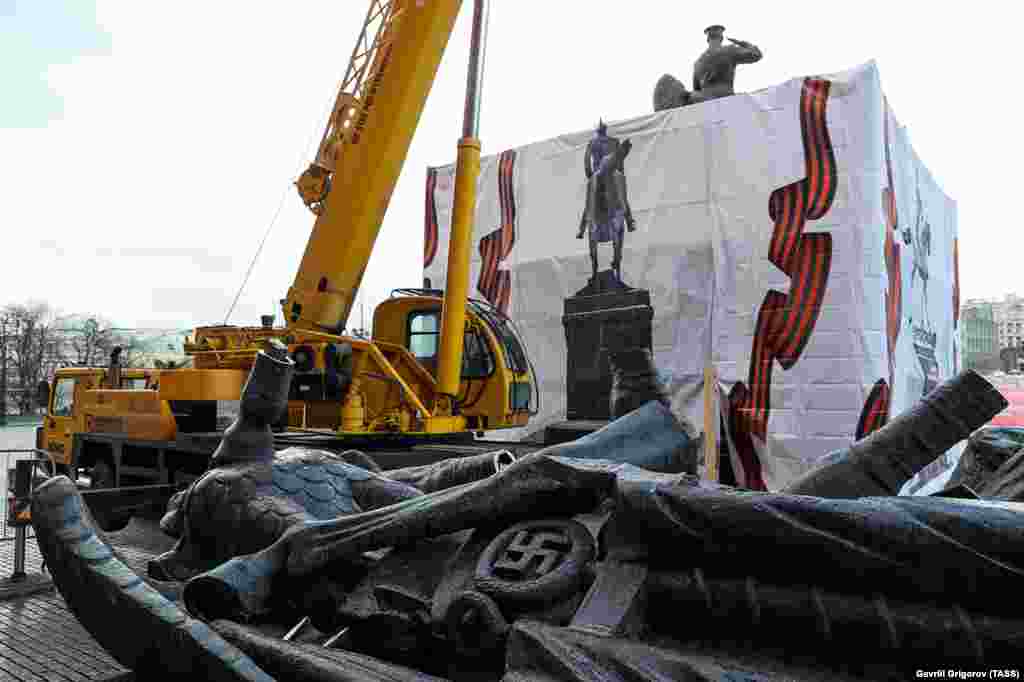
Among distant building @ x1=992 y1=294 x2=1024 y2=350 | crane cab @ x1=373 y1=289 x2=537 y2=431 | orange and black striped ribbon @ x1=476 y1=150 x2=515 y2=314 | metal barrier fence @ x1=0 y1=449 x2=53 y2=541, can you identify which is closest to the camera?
metal barrier fence @ x1=0 y1=449 x2=53 y2=541

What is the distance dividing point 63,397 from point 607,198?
343 inches

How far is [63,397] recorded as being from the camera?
35.8ft

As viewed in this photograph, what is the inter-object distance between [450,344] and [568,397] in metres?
3.58

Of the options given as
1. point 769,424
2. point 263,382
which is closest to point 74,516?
point 263,382

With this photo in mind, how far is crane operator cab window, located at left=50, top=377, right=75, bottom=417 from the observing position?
35.3 ft

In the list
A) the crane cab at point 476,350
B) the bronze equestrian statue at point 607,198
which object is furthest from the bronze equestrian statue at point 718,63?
the crane cab at point 476,350

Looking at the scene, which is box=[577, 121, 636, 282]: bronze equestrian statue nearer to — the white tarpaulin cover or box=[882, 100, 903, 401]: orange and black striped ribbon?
the white tarpaulin cover

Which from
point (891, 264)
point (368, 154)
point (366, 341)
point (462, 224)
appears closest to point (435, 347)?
point (366, 341)

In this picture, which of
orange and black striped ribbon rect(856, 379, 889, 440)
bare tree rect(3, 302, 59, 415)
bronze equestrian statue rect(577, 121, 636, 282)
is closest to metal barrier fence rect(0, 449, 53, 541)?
bronze equestrian statue rect(577, 121, 636, 282)

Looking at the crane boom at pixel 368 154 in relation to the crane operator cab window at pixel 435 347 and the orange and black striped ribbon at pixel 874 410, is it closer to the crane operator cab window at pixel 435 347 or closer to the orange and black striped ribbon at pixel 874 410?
the crane operator cab window at pixel 435 347

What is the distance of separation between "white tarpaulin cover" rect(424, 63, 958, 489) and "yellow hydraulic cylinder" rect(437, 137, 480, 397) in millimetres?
3364

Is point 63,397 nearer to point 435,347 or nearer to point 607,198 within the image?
point 435,347

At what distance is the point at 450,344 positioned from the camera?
816 cm

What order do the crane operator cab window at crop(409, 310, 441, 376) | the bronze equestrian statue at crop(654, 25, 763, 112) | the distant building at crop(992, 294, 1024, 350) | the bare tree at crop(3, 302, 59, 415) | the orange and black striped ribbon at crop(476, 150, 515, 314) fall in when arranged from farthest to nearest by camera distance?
the distant building at crop(992, 294, 1024, 350), the bare tree at crop(3, 302, 59, 415), the orange and black striped ribbon at crop(476, 150, 515, 314), the bronze equestrian statue at crop(654, 25, 763, 112), the crane operator cab window at crop(409, 310, 441, 376)
